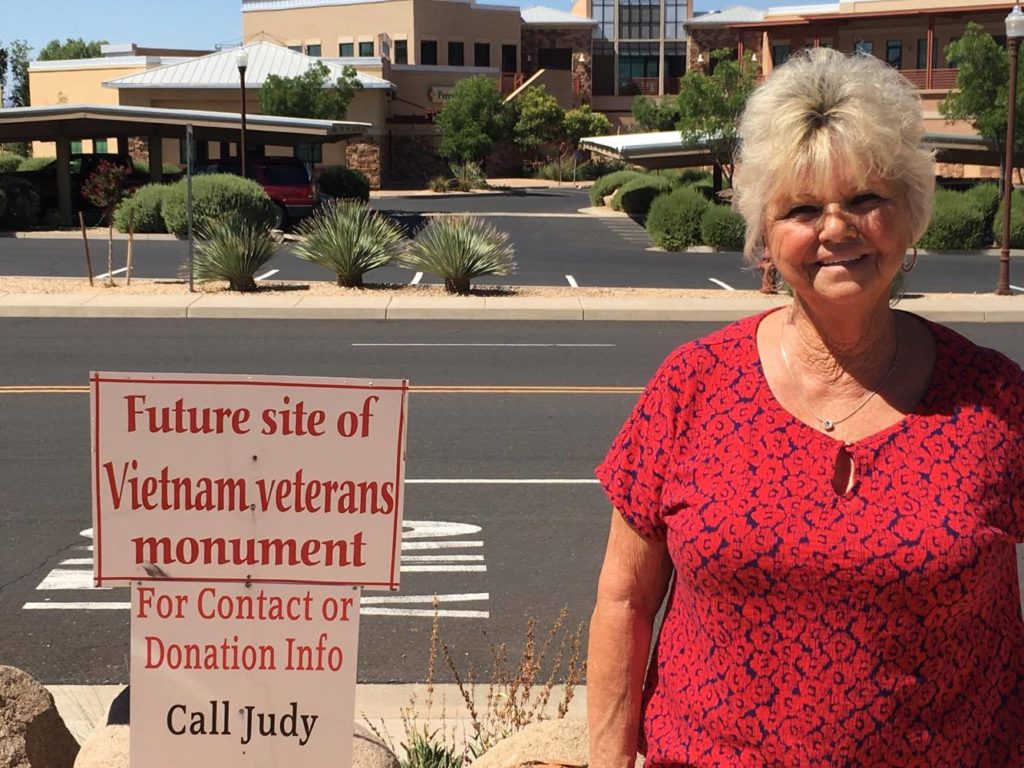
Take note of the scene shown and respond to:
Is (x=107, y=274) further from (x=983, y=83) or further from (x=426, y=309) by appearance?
(x=983, y=83)

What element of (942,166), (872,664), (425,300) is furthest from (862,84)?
(942,166)

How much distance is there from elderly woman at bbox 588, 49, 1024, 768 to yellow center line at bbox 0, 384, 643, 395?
10.0m

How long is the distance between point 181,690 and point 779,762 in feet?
5.30

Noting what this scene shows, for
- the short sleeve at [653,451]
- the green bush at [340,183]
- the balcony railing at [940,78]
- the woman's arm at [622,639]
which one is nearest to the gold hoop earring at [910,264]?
the short sleeve at [653,451]

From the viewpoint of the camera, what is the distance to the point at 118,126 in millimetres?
38438

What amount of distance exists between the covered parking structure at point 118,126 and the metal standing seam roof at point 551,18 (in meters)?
43.6

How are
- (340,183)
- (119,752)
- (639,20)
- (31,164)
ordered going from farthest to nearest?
(639,20)
(31,164)
(340,183)
(119,752)

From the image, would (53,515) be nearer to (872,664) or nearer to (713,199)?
(872,664)

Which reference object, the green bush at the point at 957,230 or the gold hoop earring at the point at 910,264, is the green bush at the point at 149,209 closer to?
the green bush at the point at 957,230

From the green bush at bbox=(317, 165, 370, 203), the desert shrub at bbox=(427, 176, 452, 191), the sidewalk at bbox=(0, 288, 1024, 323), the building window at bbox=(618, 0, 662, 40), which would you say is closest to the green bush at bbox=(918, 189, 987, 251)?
the sidewalk at bbox=(0, 288, 1024, 323)

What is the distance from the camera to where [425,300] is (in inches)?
797

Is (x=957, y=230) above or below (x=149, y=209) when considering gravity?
below

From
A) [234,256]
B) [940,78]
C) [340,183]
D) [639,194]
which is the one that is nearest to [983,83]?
[639,194]

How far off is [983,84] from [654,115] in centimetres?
3144
